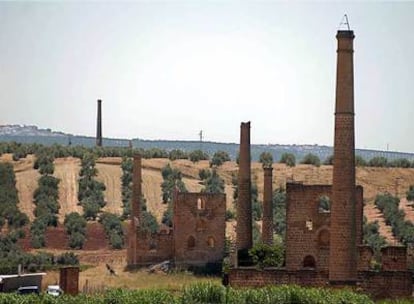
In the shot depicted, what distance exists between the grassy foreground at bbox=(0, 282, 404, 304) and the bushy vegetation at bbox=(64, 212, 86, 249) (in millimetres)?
31486

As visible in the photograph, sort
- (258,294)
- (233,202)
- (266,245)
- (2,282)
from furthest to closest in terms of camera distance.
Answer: (233,202) < (266,245) < (2,282) < (258,294)

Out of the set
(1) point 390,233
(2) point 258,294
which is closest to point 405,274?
(2) point 258,294

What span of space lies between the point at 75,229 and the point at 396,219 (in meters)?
19.6

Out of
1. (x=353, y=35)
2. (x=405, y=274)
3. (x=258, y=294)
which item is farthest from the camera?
(x=405, y=274)

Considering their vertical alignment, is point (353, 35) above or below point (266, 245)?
above

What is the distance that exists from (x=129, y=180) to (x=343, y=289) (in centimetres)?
4920

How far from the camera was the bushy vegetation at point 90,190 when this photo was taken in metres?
67.2

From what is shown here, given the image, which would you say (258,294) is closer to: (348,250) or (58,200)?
(348,250)

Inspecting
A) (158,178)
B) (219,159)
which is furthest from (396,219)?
(219,159)

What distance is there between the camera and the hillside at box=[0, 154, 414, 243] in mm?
71250

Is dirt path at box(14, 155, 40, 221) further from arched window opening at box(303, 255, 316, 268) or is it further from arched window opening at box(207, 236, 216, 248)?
arched window opening at box(303, 255, 316, 268)

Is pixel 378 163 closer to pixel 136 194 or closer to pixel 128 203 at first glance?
pixel 128 203

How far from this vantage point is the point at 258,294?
2711cm

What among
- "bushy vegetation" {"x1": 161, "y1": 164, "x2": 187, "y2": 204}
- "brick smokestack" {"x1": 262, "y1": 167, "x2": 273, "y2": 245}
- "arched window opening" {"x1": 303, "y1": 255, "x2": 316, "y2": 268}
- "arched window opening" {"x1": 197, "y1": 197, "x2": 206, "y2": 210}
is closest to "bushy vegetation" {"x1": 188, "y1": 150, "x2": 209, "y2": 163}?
"bushy vegetation" {"x1": 161, "y1": 164, "x2": 187, "y2": 204}
